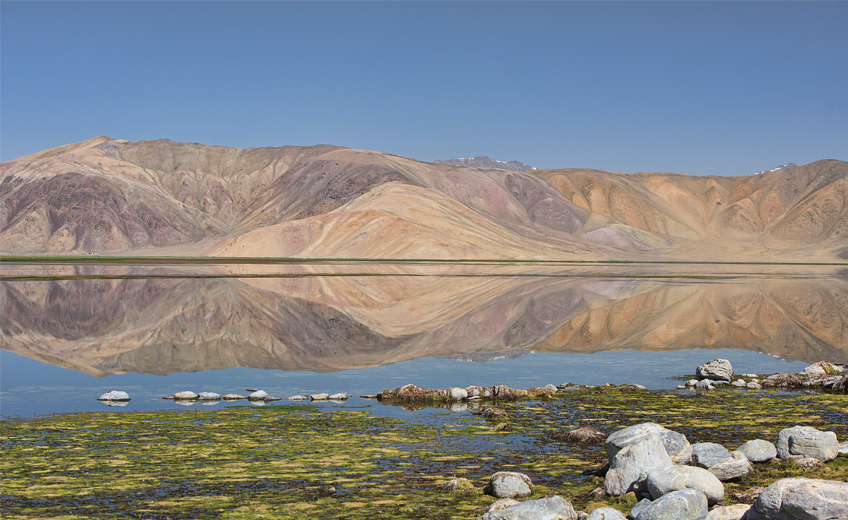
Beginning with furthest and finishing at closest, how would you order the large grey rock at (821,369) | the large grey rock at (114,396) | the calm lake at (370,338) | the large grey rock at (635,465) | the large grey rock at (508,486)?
the large grey rock at (821,369), the calm lake at (370,338), the large grey rock at (114,396), the large grey rock at (635,465), the large grey rock at (508,486)

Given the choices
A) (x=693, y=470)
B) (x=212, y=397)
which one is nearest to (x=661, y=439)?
(x=693, y=470)

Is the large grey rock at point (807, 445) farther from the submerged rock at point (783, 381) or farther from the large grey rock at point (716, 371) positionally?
the large grey rock at point (716, 371)

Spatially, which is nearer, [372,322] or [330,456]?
[330,456]

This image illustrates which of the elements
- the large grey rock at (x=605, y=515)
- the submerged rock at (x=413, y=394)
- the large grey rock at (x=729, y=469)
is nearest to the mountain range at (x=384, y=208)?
the submerged rock at (x=413, y=394)

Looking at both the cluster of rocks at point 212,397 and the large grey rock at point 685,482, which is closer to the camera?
the large grey rock at point 685,482

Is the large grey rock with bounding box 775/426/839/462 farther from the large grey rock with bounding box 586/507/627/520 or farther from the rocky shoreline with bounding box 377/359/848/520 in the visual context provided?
the large grey rock with bounding box 586/507/627/520

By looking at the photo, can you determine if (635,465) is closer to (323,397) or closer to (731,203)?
(323,397)

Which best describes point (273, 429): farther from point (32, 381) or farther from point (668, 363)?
point (668, 363)
